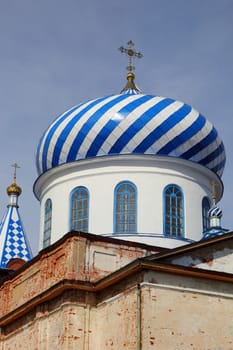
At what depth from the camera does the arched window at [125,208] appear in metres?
17.1

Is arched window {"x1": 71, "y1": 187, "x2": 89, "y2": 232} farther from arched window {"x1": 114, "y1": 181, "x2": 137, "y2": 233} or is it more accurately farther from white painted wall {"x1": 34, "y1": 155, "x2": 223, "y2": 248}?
arched window {"x1": 114, "y1": 181, "x2": 137, "y2": 233}

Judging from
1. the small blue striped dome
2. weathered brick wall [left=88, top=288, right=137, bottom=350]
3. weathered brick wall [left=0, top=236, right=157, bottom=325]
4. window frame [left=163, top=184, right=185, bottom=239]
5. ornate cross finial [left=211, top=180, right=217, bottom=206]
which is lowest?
weathered brick wall [left=88, top=288, right=137, bottom=350]

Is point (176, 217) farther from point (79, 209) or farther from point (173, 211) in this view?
point (79, 209)

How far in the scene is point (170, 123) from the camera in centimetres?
1827

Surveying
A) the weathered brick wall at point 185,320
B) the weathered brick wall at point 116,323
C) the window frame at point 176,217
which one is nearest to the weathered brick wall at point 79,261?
the weathered brick wall at point 116,323

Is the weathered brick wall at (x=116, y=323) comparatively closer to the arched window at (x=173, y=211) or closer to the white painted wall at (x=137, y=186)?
the white painted wall at (x=137, y=186)

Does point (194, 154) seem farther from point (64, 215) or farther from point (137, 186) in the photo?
point (64, 215)

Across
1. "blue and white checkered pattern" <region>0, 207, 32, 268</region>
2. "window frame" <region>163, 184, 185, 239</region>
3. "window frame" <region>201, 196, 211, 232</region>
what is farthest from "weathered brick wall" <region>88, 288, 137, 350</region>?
"blue and white checkered pattern" <region>0, 207, 32, 268</region>

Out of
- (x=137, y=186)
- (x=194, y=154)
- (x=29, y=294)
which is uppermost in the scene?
(x=194, y=154)

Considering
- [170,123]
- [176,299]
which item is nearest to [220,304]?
[176,299]

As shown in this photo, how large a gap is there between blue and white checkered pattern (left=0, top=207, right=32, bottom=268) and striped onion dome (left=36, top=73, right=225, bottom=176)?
2858mm

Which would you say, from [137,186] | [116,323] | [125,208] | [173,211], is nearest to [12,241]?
[125,208]

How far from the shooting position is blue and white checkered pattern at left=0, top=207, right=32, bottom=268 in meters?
20.4

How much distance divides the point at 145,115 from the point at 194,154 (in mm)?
1641
